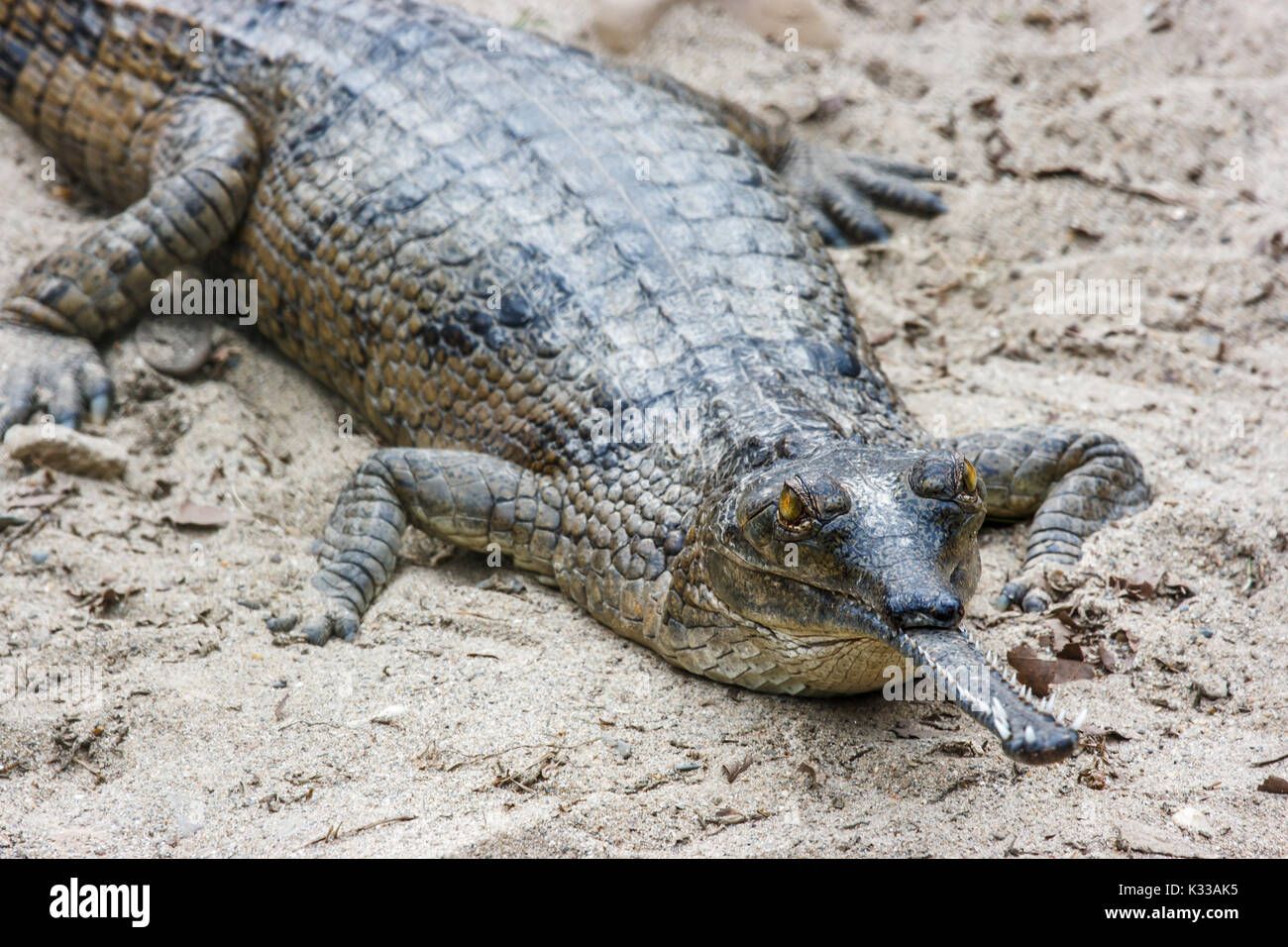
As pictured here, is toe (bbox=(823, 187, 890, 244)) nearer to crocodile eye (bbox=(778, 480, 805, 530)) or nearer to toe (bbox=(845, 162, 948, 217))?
toe (bbox=(845, 162, 948, 217))

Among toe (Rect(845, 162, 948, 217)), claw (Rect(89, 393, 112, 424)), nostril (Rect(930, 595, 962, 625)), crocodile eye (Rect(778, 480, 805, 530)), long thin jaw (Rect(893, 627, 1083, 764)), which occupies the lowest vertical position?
long thin jaw (Rect(893, 627, 1083, 764))

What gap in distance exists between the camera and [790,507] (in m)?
3.09

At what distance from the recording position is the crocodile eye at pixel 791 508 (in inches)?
121

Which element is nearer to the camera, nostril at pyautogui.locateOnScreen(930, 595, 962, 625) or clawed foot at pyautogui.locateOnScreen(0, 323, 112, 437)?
nostril at pyautogui.locateOnScreen(930, 595, 962, 625)

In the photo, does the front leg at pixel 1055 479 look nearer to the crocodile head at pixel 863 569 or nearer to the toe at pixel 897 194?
the crocodile head at pixel 863 569

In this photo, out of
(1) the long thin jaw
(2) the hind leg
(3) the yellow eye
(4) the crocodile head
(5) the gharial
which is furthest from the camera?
(2) the hind leg

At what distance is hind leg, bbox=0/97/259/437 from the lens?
534 cm

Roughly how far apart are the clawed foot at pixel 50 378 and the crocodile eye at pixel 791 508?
10.5 ft

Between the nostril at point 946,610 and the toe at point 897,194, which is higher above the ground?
the toe at point 897,194

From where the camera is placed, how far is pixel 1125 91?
645 cm

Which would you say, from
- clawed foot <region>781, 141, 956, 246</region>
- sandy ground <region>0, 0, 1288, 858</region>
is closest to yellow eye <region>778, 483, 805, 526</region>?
sandy ground <region>0, 0, 1288, 858</region>

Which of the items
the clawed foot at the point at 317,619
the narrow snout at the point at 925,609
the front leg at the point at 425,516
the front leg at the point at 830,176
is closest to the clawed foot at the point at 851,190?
the front leg at the point at 830,176

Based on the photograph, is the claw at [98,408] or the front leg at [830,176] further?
the front leg at [830,176]

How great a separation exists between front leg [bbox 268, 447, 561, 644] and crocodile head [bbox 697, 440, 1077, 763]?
982mm
